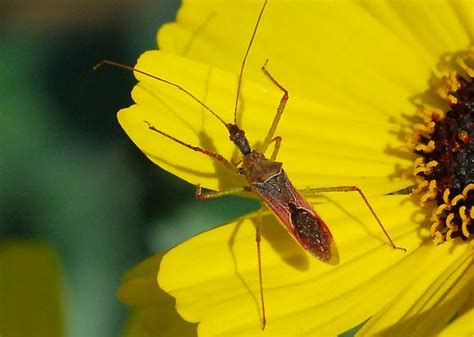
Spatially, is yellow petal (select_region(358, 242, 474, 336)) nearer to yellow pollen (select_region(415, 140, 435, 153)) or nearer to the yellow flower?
the yellow flower

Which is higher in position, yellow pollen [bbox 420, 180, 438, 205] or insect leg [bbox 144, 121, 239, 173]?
insect leg [bbox 144, 121, 239, 173]

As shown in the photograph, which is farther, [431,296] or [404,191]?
[404,191]

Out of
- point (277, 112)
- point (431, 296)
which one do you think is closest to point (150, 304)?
point (277, 112)

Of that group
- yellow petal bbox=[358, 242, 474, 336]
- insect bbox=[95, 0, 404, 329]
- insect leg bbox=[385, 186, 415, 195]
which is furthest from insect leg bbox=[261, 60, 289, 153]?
yellow petal bbox=[358, 242, 474, 336]

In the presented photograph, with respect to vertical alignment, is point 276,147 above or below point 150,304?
above

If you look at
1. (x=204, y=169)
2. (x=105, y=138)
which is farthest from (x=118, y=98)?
(x=204, y=169)

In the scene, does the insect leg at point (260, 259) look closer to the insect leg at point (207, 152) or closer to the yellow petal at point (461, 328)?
the insect leg at point (207, 152)

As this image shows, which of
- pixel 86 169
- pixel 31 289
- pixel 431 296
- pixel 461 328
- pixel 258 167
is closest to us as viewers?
pixel 461 328

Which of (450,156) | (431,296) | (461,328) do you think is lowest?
A: (431,296)

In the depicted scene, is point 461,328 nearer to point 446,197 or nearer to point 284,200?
point 446,197
